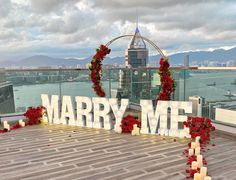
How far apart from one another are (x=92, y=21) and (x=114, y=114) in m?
10.8

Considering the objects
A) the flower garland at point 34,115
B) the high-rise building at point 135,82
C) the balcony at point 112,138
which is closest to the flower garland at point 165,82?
the balcony at point 112,138

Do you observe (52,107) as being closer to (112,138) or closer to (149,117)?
(112,138)

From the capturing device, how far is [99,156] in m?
4.30

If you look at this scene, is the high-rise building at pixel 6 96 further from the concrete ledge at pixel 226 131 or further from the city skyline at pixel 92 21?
the concrete ledge at pixel 226 131

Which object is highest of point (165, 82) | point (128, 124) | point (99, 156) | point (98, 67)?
point (98, 67)

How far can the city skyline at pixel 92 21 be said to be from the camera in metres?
9.98

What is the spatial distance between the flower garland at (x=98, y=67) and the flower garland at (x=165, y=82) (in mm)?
1749

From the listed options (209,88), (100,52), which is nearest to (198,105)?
(209,88)

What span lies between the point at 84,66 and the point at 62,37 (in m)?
9.54

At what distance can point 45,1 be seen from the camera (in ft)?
32.4

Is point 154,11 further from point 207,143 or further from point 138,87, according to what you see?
point 207,143

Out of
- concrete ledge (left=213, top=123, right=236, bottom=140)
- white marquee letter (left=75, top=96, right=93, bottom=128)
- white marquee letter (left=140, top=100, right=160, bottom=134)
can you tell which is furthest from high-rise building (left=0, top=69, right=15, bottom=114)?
concrete ledge (left=213, top=123, right=236, bottom=140)

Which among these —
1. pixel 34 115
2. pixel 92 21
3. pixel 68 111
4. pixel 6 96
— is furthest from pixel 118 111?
pixel 92 21

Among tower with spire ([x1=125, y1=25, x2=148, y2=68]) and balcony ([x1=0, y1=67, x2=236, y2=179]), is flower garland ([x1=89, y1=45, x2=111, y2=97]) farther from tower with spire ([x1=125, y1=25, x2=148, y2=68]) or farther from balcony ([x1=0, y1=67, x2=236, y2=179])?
tower with spire ([x1=125, y1=25, x2=148, y2=68])
